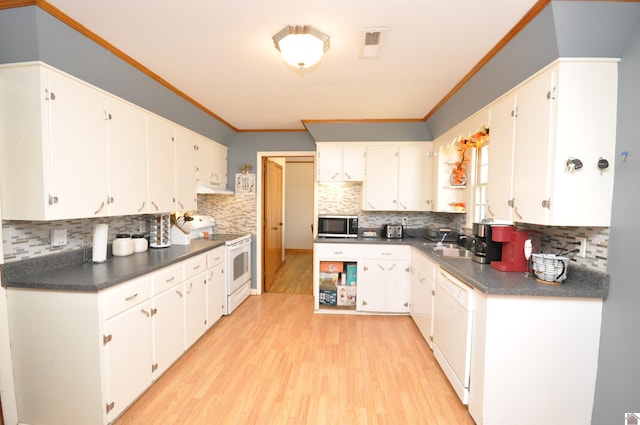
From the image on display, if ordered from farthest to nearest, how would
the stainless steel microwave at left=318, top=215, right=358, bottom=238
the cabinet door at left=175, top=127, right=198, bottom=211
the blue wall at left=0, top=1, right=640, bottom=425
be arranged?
1. the stainless steel microwave at left=318, top=215, right=358, bottom=238
2. the cabinet door at left=175, top=127, right=198, bottom=211
3. the blue wall at left=0, top=1, right=640, bottom=425

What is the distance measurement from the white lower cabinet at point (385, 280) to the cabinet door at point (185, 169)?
2.11 meters

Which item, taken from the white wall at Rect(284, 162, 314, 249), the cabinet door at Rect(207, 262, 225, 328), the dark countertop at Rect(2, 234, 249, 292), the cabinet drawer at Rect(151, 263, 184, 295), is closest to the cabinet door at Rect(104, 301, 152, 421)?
the cabinet drawer at Rect(151, 263, 184, 295)

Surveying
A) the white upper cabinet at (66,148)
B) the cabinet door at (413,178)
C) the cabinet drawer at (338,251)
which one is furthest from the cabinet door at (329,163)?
the white upper cabinet at (66,148)

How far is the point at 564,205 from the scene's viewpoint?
1.52m

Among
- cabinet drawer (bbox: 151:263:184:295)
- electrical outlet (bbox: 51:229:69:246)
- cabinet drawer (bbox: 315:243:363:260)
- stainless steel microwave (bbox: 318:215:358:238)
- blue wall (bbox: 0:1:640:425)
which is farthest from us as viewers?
stainless steel microwave (bbox: 318:215:358:238)

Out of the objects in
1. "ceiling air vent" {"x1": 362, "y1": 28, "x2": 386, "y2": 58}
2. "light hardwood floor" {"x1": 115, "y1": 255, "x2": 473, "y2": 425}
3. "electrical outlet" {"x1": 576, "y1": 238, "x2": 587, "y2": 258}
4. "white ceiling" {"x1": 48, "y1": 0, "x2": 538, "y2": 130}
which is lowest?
"light hardwood floor" {"x1": 115, "y1": 255, "x2": 473, "y2": 425}

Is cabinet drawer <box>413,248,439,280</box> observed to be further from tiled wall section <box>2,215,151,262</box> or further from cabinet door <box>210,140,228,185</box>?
tiled wall section <box>2,215,151,262</box>

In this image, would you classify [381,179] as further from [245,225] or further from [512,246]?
[245,225]

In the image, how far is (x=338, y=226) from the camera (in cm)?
361

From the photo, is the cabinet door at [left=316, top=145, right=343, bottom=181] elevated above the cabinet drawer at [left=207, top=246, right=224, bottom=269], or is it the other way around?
the cabinet door at [left=316, top=145, right=343, bottom=181]

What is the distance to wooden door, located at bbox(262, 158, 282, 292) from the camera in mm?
4219

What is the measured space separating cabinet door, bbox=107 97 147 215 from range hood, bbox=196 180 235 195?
92 centimetres

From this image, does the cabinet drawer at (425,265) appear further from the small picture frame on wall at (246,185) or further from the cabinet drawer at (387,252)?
the small picture frame on wall at (246,185)

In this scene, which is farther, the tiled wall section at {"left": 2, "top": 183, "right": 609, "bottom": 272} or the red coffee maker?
the red coffee maker
